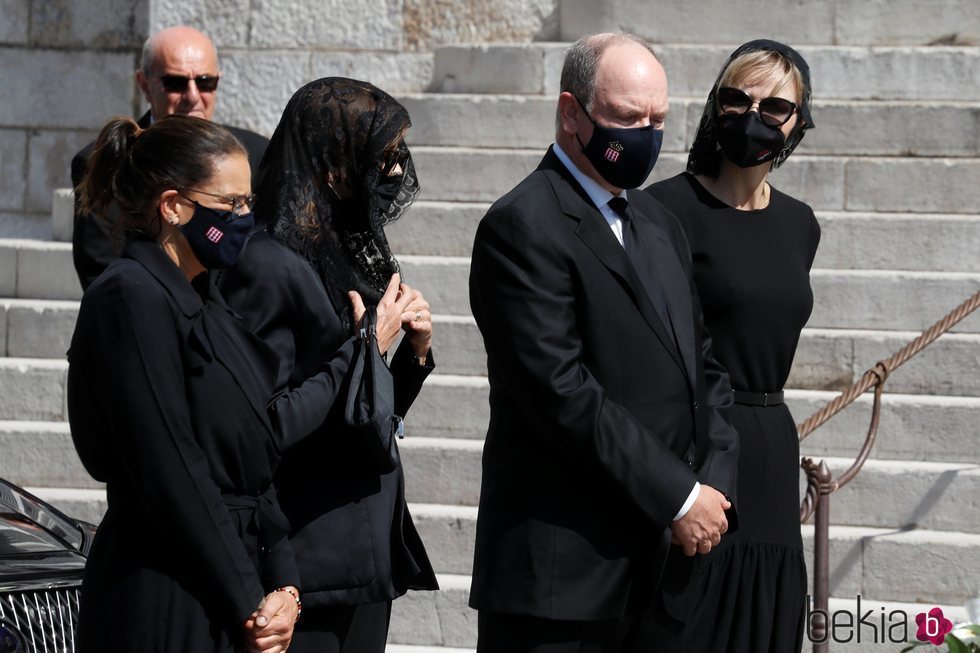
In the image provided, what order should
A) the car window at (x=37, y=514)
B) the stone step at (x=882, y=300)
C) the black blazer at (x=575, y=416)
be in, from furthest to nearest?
1. the stone step at (x=882, y=300)
2. the car window at (x=37, y=514)
3. the black blazer at (x=575, y=416)

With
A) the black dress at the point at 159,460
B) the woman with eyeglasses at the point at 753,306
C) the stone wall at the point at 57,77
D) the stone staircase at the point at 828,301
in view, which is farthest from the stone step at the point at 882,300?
the stone wall at the point at 57,77

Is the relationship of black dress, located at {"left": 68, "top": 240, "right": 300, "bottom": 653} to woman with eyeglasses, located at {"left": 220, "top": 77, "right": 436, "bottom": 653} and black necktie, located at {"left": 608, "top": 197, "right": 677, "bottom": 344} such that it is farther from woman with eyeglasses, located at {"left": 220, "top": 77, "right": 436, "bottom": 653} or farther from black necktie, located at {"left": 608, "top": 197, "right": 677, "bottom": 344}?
black necktie, located at {"left": 608, "top": 197, "right": 677, "bottom": 344}

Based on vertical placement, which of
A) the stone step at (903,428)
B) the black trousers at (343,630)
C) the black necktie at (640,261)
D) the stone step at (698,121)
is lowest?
the black trousers at (343,630)

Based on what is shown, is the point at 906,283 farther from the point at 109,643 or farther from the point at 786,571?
the point at 109,643

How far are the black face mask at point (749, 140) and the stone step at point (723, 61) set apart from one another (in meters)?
3.81

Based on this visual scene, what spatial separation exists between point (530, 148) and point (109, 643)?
507cm

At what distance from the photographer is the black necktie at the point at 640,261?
346 cm

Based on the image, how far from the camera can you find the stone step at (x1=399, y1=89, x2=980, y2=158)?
720 centimetres

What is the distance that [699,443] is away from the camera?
11.4 feet

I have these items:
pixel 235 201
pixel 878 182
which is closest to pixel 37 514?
pixel 235 201

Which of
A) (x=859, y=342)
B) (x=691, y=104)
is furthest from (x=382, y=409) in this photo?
(x=691, y=104)

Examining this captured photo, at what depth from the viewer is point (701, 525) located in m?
3.32

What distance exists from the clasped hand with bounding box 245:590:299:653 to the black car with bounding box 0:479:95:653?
2.75 ft

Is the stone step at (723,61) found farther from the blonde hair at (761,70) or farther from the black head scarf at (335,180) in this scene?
the black head scarf at (335,180)
